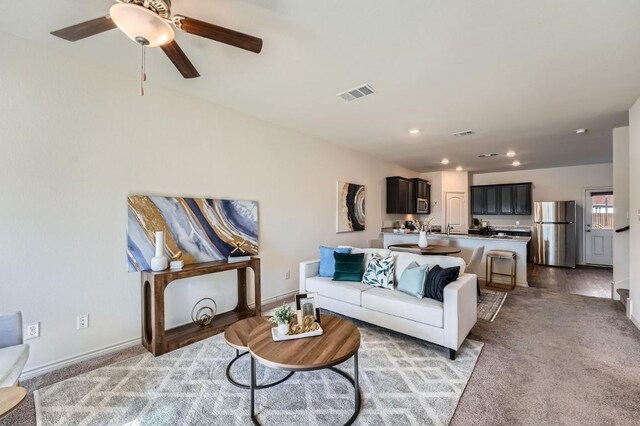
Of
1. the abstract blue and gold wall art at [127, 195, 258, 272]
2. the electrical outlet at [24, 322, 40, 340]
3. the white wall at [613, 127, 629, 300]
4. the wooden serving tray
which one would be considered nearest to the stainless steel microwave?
the white wall at [613, 127, 629, 300]

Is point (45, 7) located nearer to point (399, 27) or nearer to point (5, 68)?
point (5, 68)

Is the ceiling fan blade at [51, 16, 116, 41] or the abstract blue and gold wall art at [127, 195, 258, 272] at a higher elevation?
the ceiling fan blade at [51, 16, 116, 41]

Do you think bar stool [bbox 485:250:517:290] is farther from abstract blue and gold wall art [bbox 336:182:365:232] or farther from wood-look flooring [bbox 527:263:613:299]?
abstract blue and gold wall art [bbox 336:182:365:232]

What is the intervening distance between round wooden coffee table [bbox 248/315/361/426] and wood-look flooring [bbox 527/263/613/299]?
469 cm

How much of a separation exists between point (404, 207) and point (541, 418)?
17.1 feet

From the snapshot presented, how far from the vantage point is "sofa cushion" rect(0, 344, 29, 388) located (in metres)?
1.53

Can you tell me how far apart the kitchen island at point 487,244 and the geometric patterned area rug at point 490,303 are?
79cm

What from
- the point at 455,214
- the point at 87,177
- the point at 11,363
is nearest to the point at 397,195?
the point at 455,214

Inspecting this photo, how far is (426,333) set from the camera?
260 centimetres

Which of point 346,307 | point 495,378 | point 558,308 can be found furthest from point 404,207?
point 495,378

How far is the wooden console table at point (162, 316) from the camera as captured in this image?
2514 mm

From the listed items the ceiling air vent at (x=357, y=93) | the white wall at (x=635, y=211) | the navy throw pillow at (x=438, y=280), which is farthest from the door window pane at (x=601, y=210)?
the ceiling air vent at (x=357, y=93)

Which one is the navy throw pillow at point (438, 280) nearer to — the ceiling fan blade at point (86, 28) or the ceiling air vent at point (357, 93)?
the ceiling air vent at point (357, 93)

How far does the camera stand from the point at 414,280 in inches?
115
